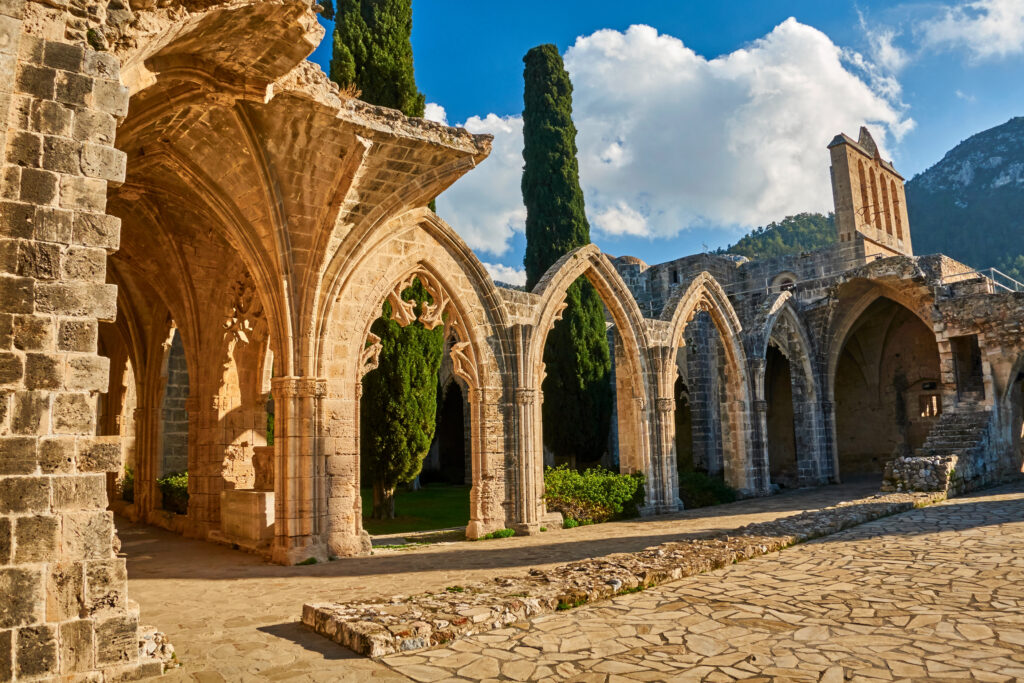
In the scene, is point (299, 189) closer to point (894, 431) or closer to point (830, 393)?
point (830, 393)

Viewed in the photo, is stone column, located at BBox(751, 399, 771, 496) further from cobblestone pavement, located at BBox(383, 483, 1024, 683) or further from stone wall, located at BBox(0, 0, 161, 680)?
stone wall, located at BBox(0, 0, 161, 680)

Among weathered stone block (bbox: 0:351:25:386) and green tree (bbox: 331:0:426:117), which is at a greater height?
green tree (bbox: 331:0:426:117)

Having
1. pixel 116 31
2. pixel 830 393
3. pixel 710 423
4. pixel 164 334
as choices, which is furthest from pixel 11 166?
pixel 830 393

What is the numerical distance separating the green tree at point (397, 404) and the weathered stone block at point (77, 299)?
7.72 meters

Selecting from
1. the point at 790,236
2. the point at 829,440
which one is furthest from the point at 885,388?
the point at 790,236

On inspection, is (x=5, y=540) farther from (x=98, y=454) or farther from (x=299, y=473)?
(x=299, y=473)

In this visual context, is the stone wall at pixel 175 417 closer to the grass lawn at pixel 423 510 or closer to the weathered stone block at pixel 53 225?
the grass lawn at pixel 423 510

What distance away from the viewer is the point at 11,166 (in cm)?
369

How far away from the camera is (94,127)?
3953mm

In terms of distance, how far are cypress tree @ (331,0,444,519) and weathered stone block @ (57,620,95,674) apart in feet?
24.9

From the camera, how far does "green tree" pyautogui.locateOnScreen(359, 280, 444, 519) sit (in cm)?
1176

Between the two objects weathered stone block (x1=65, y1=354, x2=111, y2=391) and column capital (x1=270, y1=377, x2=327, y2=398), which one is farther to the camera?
column capital (x1=270, y1=377, x2=327, y2=398)

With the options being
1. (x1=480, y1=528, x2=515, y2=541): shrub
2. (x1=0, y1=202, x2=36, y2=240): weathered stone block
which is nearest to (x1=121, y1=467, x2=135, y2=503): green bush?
(x1=480, y1=528, x2=515, y2=541): shrub

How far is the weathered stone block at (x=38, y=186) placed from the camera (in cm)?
372
